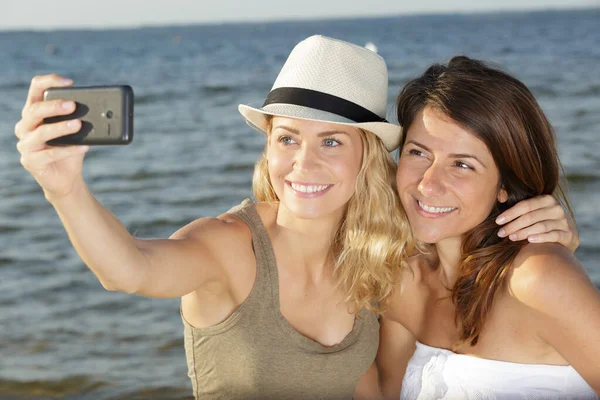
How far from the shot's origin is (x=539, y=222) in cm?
336

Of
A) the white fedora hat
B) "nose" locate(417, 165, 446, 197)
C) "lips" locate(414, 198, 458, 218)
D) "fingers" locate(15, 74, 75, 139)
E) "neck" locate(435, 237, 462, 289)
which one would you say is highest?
"fingers" locate(15, 74, 75, 139)

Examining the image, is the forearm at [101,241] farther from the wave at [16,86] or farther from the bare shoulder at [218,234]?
the wave at [16,86]

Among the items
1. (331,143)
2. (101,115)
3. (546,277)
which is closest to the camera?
(101,115)

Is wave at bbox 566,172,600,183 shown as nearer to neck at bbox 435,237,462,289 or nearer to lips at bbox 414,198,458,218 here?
neck at bbox 435,237,462,289

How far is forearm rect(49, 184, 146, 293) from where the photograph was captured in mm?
2357

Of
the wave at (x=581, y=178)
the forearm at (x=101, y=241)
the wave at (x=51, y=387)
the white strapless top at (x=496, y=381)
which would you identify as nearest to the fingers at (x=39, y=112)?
the forearm at (x=101, y=241)

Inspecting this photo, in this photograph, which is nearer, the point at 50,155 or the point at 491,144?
the point at 50,155

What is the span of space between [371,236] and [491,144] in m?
0.70

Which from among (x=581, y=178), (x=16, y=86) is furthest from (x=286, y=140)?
(x=16, y=86)

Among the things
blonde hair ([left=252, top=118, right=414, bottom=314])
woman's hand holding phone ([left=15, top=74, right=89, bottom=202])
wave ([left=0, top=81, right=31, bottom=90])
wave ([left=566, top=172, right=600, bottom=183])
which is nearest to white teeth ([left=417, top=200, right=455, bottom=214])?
blonde hair ([left=252, top=118, right=414, bottom=314])

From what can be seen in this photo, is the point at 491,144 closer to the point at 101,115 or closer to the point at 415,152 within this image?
the point at 415,152

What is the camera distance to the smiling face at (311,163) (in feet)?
11.1

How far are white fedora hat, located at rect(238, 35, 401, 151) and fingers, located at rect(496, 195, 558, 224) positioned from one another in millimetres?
580

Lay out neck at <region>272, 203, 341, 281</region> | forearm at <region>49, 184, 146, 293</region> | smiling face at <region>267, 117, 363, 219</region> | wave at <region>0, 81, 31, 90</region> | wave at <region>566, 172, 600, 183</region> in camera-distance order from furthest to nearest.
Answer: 1. wave at <region>0, 81, 31, 90</region>
2. wave at <region>566, 172, 600, 183</region>
3. neck at <region>272, 203, 341, 281</region>
4. smiling face at <region>267, 117, 363, 219</region>
5. forearm at <region>49, 184, 146, 293</region>
